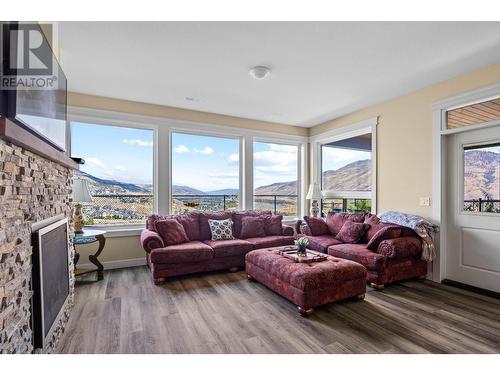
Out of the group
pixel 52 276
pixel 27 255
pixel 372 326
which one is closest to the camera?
pixel 27 255

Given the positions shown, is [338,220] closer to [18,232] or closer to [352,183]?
[352,183]

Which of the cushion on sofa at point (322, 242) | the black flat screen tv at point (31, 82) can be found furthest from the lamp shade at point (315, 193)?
the black flat screen tv at point (31, 82)

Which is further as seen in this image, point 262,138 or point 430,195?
point 262,138

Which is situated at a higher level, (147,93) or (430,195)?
(147,93)

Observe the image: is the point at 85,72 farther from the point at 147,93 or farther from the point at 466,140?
the point at 466,140

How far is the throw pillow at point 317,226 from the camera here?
4449 millimetres

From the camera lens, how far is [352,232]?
3852 mm

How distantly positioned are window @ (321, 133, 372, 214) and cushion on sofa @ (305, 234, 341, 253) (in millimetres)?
1137

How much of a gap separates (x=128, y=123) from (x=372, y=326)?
4.29m

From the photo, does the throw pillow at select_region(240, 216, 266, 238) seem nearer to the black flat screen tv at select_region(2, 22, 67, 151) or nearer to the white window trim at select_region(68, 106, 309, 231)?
the white window trim at select_region(68, 106, 309, 231)

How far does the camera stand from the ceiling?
231 centimetres

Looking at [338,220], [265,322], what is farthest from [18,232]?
[338,220]
